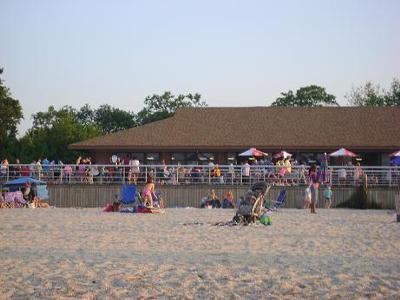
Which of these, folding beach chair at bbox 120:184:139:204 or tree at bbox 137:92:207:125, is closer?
folding beach chair at bbox 120:184:139:204

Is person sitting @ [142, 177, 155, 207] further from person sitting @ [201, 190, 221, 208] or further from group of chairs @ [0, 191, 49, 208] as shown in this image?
group of chairs @ [0, 191, 49, 208]

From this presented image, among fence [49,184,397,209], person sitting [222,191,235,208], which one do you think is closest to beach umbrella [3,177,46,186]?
fence [49,184,397,209]

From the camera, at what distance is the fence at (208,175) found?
33.6 metres

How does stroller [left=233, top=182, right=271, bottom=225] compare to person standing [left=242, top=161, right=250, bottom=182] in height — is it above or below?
below

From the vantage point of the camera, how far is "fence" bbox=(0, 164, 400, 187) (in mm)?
33594

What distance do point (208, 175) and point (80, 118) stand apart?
69.5 m

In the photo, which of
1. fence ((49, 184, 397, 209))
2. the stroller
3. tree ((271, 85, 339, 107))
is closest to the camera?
the stroller

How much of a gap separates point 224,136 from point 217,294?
32.6 metres

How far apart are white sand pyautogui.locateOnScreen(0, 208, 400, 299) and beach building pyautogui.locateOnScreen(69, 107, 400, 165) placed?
20119 millimetres

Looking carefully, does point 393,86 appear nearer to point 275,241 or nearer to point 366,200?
point 366,200

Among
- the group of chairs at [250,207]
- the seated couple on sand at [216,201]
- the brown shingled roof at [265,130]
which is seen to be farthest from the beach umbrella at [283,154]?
the group of chairs at [250,207]

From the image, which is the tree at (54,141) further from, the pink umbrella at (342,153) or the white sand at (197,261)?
the white sand at (197,261)

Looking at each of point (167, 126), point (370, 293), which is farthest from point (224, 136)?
point (370, 293)

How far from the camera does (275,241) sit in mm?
16250
